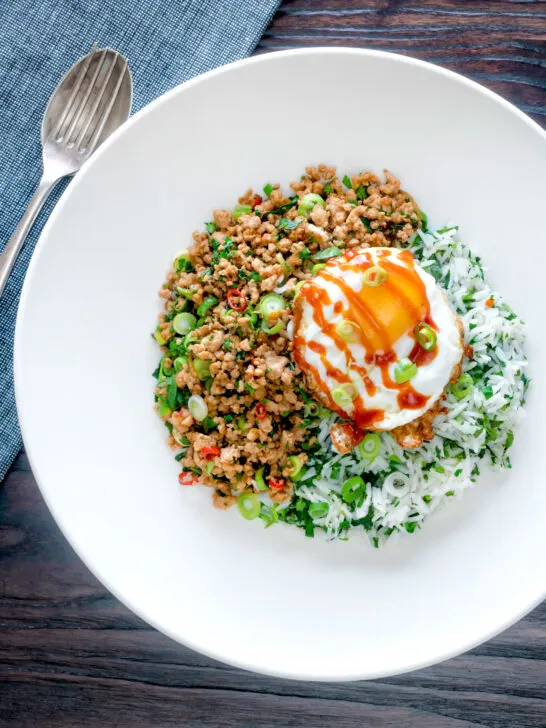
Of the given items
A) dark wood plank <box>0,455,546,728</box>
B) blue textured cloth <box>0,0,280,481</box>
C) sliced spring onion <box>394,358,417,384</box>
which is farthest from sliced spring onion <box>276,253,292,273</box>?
dark wood plank <box>0,455,546,728</box>

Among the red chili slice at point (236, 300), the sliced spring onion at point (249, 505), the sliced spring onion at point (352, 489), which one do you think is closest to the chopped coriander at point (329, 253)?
the red chili slice at point (236, 300)

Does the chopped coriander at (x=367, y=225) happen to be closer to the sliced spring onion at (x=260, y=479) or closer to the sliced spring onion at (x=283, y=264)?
the sliced spring onion at (x=283, y=264)

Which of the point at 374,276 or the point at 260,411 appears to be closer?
the point at 374,276

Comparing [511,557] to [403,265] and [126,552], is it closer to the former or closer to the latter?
[403,265]

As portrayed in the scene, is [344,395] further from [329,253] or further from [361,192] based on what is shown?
[361,192]

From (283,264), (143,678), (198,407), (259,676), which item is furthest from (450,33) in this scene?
(143,678)

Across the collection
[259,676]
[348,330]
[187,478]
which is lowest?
[259,676]

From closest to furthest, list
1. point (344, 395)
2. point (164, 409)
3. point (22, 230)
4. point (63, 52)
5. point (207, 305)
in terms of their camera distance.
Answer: point (344, 395) < point (207, 305) < point (164, 409) < point (22, 230) < point (63, 52)

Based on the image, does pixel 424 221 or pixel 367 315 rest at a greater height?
pixel 424 221
